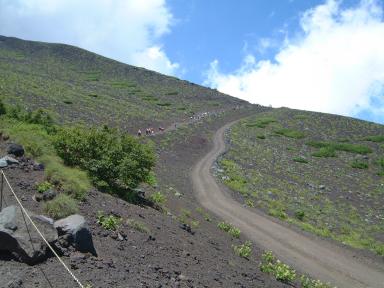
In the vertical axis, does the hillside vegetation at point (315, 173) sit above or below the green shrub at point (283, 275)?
above

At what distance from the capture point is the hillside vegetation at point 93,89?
53.8m

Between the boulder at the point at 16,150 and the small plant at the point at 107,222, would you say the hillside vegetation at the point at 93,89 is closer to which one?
the boulder at the point at 16,150

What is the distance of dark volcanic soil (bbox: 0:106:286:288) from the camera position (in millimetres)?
9344

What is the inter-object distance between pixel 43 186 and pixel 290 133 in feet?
191

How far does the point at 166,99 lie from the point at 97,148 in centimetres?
7562

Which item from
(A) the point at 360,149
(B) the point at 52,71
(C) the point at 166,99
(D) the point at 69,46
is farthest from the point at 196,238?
(D) the point at 69,46

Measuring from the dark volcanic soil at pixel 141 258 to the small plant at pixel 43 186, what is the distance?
0.20m

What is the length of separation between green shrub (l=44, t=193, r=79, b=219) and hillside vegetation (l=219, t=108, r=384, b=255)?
17244 millimetres

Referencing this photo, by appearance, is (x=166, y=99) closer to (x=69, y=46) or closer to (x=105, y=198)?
(x=69, y=46)

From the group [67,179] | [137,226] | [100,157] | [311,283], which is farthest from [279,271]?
[100,157]

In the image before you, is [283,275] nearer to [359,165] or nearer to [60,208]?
[60,208]

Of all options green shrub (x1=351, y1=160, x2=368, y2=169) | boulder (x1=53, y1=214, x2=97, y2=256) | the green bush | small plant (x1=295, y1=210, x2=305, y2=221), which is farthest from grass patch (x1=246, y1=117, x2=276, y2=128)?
boulder (x1=53, y1=214, x2=97, y2=256)

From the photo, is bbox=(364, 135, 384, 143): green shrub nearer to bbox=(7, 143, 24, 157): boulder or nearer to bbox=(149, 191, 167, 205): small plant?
bbox=(149, 191, 167, 205): small plant

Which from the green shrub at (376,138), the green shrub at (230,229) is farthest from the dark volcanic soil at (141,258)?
the green shrub at (376,138)
